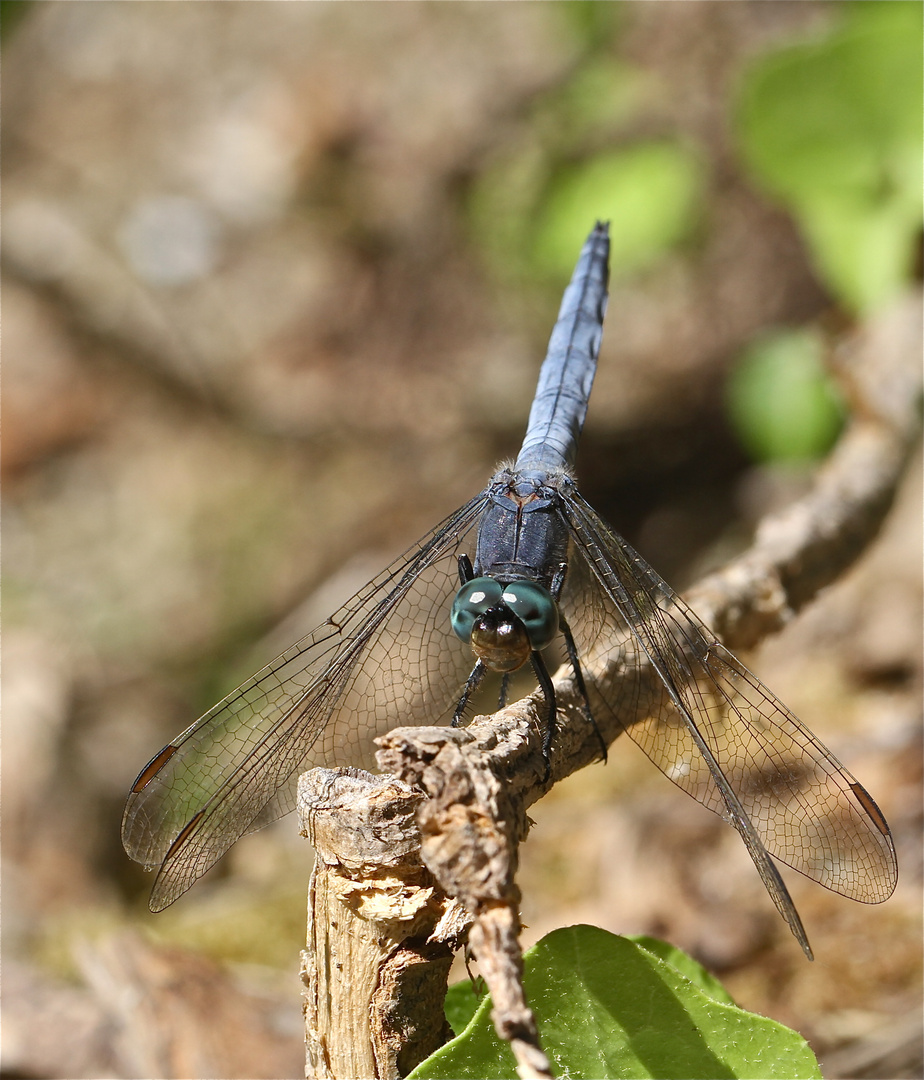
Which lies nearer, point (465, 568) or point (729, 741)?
point (729, 741)

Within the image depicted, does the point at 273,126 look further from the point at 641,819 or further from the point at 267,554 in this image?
the point at 641,819

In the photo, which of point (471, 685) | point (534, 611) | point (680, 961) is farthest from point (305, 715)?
point (680, 961)

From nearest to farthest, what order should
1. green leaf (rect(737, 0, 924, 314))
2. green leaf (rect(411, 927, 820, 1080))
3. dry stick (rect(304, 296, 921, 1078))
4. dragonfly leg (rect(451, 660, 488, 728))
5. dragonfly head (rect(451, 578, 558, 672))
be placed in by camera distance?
dry stick (rect(304, 296, 921, 1078))
green leaf (rect(411, 927, 820, 1080))
dragonfly head (rect(451, 578, 558, 672))
dragonfly leg (rect(451, 660, 488, 728))
green leaf (rect(737, 0, 924, 314))

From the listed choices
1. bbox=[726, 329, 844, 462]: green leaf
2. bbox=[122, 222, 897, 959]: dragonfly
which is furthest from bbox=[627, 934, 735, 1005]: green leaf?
bbox=[726, 329, 844, 462]: green leaf

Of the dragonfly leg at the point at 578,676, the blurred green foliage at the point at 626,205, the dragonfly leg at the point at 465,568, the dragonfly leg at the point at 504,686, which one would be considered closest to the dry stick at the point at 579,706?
the dragonfly leg at the point at 578,676

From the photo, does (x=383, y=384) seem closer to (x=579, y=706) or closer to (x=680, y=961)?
(x=579, y=706)

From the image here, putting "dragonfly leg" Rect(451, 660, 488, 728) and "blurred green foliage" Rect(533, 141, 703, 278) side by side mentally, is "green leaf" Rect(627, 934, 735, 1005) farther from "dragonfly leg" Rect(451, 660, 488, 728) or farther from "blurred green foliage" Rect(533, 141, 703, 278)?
"blurred green foliage" Rect(533, 141, 703, 278)

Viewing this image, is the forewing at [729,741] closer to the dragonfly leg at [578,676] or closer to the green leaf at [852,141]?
the dragonfly leg at [578,676]
